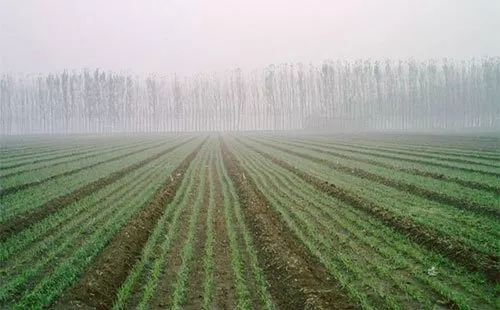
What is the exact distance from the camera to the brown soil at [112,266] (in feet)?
25.9

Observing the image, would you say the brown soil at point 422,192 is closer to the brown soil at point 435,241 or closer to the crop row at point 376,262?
the brown soil at point 435,241

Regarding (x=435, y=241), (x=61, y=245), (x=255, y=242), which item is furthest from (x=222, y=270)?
(x=435, y=241)

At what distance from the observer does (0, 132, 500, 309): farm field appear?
8.08 m

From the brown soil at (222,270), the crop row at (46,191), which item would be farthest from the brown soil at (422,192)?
the crop row at (46,191)

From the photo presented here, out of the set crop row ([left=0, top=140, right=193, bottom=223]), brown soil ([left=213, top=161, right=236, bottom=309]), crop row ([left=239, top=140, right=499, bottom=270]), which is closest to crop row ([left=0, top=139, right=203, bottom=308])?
crop row ([left=0, top=140, right=193, bottom=223])

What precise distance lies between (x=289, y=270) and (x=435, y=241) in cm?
408

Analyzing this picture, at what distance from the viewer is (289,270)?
9.09 m

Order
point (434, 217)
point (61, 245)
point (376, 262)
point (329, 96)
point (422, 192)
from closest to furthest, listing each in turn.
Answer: point (376, 262)
point (61, 245)
point (434, 217)
point (422, 192)
point (329, 96)

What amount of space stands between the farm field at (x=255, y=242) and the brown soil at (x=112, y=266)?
0.11 ft

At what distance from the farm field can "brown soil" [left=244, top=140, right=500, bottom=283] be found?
0.03 m

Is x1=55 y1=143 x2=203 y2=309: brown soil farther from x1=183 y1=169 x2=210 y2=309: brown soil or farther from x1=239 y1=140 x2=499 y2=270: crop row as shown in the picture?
x1=239 y1=140 x2=499 y2=270: crop row

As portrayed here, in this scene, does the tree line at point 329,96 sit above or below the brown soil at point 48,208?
above

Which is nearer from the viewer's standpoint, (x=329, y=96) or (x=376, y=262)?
(x=376, y=262)

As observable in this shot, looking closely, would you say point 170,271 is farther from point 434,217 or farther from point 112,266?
point 434,217
